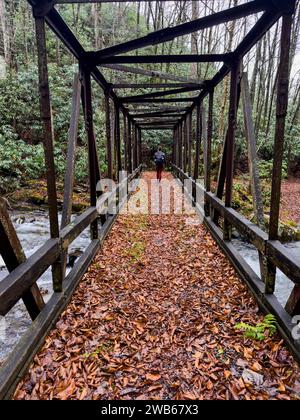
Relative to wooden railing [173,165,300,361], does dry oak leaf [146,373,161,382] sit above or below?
below

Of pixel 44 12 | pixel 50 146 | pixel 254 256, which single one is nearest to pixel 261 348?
pixel 50 146

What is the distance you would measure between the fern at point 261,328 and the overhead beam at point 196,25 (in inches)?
145

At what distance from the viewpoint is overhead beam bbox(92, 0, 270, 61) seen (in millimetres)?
3785

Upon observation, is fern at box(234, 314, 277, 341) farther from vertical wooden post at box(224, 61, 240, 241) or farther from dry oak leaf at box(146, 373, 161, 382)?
vertical wooden post at box(224, 61, 240, 241)

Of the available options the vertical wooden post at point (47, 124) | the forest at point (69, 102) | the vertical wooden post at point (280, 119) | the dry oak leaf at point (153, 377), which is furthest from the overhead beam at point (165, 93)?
the dry oak leaf at point (153, 377)

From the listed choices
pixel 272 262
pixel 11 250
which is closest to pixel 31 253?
pixel 11 250

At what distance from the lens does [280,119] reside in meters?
3.45

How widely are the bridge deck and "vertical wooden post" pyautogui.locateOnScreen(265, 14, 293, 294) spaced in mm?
874

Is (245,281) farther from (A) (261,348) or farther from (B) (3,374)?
(B) (3,374)

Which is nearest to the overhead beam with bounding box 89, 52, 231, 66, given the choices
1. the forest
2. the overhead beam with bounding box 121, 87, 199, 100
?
the forest

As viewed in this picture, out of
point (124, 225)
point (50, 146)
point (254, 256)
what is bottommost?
point (254, 256)

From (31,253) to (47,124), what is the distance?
563 centimetres
